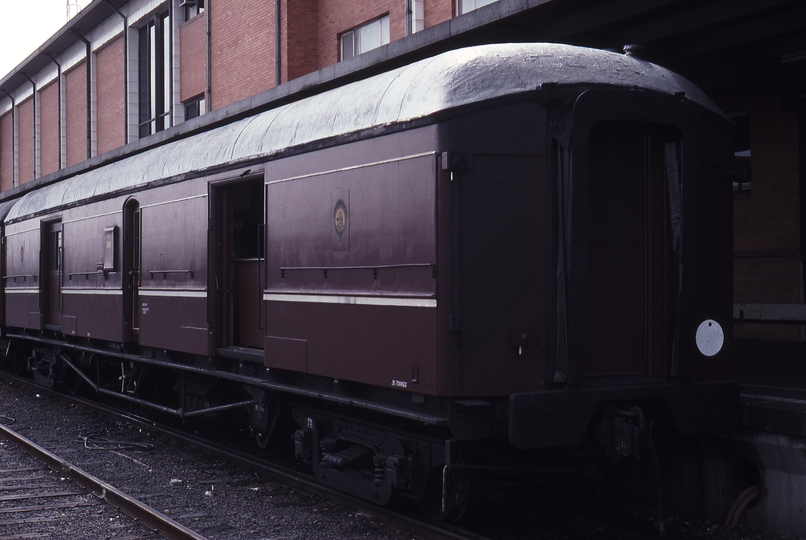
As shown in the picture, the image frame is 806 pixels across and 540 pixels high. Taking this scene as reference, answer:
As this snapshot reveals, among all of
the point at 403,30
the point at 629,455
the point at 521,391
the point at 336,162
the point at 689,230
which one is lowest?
the point at 629,455

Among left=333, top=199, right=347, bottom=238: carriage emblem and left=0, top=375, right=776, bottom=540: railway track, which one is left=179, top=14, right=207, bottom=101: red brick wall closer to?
left=0, top=375, right=776, bottom=540: railway track

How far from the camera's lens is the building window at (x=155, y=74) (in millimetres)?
22828

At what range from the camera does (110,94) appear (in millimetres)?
25297

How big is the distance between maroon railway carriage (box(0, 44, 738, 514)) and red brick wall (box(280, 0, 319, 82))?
10123 mm

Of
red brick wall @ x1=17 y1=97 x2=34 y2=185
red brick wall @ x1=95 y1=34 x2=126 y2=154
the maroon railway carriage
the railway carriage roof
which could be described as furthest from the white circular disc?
red brick wall @ x1=17 y1=97 x2=34 y2=185

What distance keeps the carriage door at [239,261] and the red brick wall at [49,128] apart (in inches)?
893

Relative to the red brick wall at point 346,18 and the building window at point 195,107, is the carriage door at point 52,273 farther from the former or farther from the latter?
the building window at point 195,107

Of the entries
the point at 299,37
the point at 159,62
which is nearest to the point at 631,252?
the point at 299,37

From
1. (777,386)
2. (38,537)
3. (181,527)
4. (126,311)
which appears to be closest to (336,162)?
(181,527)

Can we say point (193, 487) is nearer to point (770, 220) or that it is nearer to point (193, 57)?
point (770, 220)

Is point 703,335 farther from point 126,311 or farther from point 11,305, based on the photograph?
point 11,305

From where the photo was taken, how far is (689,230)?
6.00 metres

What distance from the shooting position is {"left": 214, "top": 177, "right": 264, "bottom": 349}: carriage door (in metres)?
8.47

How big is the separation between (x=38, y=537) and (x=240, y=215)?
11.9ft
